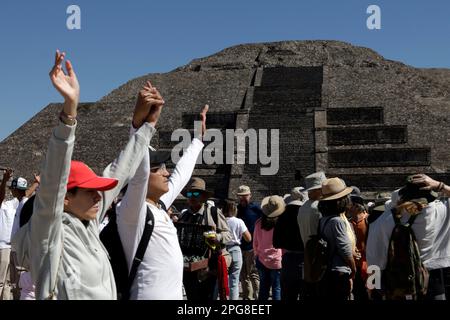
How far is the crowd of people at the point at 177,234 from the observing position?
2.93 meters

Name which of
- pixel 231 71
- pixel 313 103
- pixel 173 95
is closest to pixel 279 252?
pixel 313 103

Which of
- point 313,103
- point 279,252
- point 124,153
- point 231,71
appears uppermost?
point 231,71

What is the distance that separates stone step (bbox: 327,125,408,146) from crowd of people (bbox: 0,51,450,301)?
55.7 feet

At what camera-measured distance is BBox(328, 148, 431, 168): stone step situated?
25.5 m

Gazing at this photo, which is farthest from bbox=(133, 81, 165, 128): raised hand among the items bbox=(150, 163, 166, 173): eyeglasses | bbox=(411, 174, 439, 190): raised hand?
bbox=(411, 174, 439, 190): raised hand

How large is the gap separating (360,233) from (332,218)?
2.17 metres

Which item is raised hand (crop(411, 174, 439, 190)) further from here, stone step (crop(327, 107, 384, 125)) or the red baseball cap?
stone step (crop(327, 107, 384, 125))

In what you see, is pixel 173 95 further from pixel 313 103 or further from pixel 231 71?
pixel 313 103

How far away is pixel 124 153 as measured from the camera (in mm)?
3566

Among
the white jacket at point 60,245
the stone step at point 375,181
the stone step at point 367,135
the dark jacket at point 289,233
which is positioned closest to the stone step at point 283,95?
the stone step at point 367,135

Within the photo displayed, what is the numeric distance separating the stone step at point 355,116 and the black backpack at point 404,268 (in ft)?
77.0

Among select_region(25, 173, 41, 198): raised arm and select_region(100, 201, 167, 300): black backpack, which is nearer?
select_region(100, 201, 167, 300): black backpack
